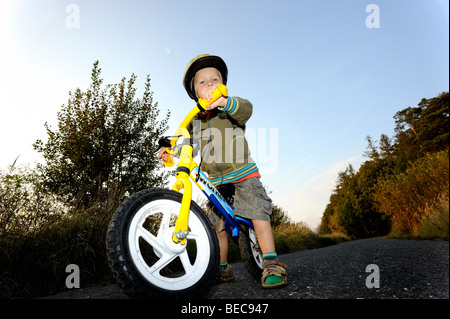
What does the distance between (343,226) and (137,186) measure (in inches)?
915

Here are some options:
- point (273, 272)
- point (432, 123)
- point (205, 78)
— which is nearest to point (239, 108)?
point (205, 78)

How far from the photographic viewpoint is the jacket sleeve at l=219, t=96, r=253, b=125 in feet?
6.33

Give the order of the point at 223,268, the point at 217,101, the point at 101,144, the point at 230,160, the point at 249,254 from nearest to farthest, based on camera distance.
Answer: the point at 217,101, the point at 230,160, the point at 249,254, the point at 223,268, the point at 101,144

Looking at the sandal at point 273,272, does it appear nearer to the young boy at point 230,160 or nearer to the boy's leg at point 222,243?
the young boy at point 230,160

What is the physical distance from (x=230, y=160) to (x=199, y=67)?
1.03 m

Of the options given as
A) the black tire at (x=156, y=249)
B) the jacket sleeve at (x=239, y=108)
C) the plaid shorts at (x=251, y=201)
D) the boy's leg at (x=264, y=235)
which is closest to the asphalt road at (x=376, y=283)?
the boy's leg at (x=264, y=235)

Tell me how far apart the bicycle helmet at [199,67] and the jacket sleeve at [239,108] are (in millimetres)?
670

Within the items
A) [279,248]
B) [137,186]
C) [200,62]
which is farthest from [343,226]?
[200,62]

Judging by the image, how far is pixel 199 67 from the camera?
2.52 metres

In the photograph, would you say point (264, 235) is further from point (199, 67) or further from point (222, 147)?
point (199, 67)

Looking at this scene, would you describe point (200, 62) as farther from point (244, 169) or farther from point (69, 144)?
point (69, 144)

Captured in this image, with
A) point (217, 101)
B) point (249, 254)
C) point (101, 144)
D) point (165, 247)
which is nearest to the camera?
point (165, 247)

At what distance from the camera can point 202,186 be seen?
1906mm

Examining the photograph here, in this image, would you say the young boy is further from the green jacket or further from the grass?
the grass
